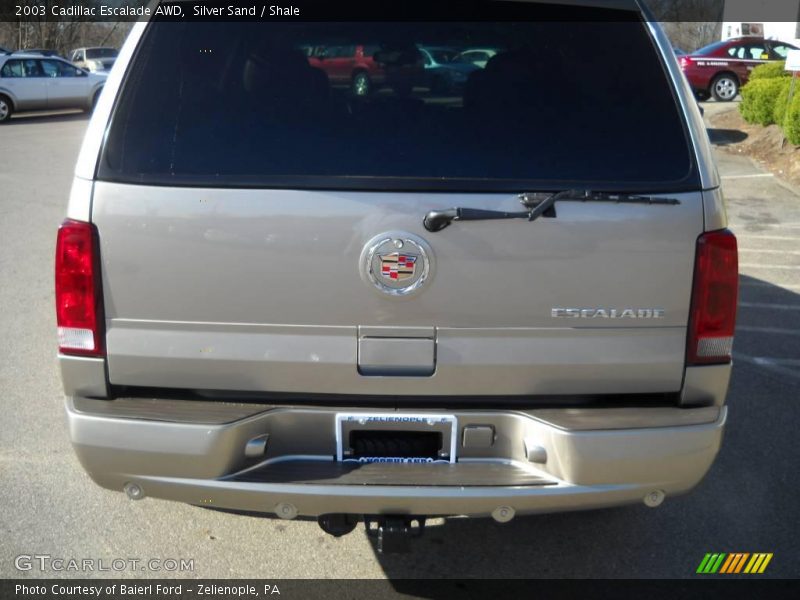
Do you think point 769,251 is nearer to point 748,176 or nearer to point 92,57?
point 748,176

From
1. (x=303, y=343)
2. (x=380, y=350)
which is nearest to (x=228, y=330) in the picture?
(x=303, y=343)

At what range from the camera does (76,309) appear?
2699 mm

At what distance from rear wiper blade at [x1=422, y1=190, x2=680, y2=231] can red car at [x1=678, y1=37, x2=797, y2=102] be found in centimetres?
2075

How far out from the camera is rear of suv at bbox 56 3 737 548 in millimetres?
2592

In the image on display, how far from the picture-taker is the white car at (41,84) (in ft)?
68.6

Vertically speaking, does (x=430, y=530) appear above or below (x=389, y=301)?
below

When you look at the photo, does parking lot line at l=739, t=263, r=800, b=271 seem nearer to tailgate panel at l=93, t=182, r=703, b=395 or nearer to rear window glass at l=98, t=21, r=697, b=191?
rear window glass at l=98, t=21, r=697, b=191

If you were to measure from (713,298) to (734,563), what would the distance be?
1337 millimetres

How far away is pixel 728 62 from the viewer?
21734mm

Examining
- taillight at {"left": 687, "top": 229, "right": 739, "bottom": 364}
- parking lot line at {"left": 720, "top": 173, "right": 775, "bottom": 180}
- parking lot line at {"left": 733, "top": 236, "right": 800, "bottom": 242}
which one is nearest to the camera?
taillight at {"left": 687, "top": 229, "right": 739, "bottom": 364}

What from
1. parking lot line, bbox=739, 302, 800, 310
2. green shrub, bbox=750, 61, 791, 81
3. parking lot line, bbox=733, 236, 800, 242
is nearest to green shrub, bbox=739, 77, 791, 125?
green shrub, bbox=750, 61, 791, 81

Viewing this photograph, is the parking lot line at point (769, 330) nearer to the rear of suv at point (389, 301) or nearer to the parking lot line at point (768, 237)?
the parking lot line at point (768, 237)
